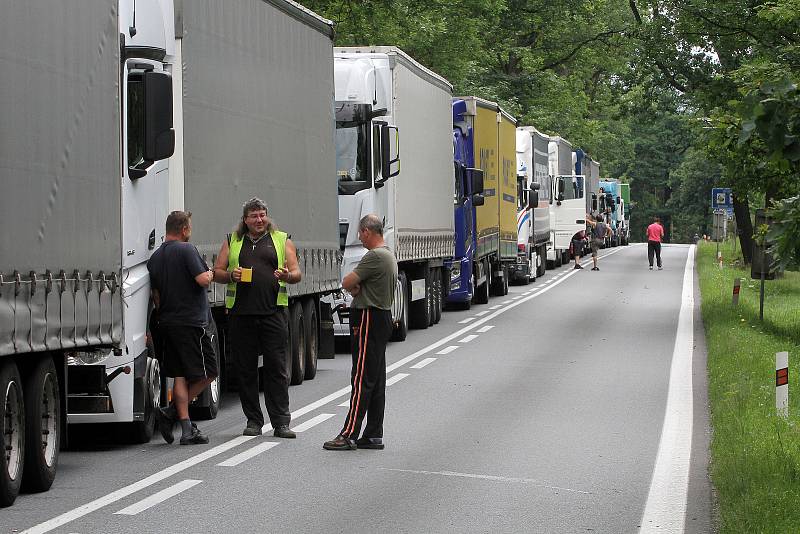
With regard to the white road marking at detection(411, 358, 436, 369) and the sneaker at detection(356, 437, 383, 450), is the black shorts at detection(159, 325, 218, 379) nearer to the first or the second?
the sneaker at detection(356, 437, 383, 450)

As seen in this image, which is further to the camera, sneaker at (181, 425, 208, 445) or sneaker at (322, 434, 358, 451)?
sneaker at (181, 425, 208, 445)

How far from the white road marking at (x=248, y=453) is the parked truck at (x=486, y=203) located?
17.1 metres

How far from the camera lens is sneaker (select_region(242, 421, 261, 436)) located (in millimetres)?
12841

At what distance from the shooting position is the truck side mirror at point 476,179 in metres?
30.0

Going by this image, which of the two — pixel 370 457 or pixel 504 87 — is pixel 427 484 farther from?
pixel 504 87

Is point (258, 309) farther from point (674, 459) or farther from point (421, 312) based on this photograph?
point (421, 312)

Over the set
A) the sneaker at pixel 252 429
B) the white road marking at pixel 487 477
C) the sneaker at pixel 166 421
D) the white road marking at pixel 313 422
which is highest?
the sneaker at pixel 166 421

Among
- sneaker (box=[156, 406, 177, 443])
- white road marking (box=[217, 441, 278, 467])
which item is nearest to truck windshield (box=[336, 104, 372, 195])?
white road marking (box=[217, 441, 278, 467])

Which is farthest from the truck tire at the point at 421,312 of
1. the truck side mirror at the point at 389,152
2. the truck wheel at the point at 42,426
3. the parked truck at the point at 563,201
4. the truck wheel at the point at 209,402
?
the parked truck at the point at 563,201

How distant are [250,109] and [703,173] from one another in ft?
320

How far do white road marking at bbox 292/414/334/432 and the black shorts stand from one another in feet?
4.75

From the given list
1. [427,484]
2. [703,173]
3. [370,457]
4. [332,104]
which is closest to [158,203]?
[370,457]

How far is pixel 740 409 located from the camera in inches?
543

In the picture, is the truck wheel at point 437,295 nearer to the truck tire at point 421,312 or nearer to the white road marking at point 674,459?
the truck tire at point 421,312
